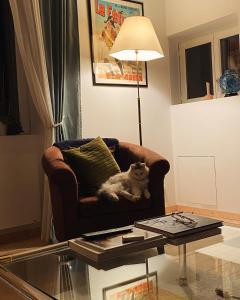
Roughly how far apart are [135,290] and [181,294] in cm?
17

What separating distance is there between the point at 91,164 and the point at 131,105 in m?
1.35

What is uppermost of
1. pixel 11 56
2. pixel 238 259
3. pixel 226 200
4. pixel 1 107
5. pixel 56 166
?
pixel 11 56

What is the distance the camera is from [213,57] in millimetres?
4336

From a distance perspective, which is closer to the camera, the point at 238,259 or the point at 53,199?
the point at 238,259

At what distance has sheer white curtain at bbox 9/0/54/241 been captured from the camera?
3.22 meters

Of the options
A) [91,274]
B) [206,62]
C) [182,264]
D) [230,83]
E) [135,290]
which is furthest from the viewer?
[206,62]

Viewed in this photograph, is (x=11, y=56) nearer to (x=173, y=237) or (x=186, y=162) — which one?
(x=186, y=162)

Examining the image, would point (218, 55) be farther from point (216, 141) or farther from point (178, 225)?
point (178, 225)

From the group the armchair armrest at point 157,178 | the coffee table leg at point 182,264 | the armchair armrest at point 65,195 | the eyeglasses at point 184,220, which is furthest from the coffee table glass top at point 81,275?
the armchair armrest at point 157,178

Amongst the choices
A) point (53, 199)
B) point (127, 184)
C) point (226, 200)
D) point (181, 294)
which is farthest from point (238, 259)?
point (226, 200)

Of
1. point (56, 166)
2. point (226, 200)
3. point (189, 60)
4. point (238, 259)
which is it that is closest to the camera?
point (238, 259)

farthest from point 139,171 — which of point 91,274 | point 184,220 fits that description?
point 91,274

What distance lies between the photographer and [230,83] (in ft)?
12.7

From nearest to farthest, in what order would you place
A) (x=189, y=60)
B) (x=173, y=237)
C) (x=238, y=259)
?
(x=238, y=259), (x=173, y=237), (x=189, y=60)
